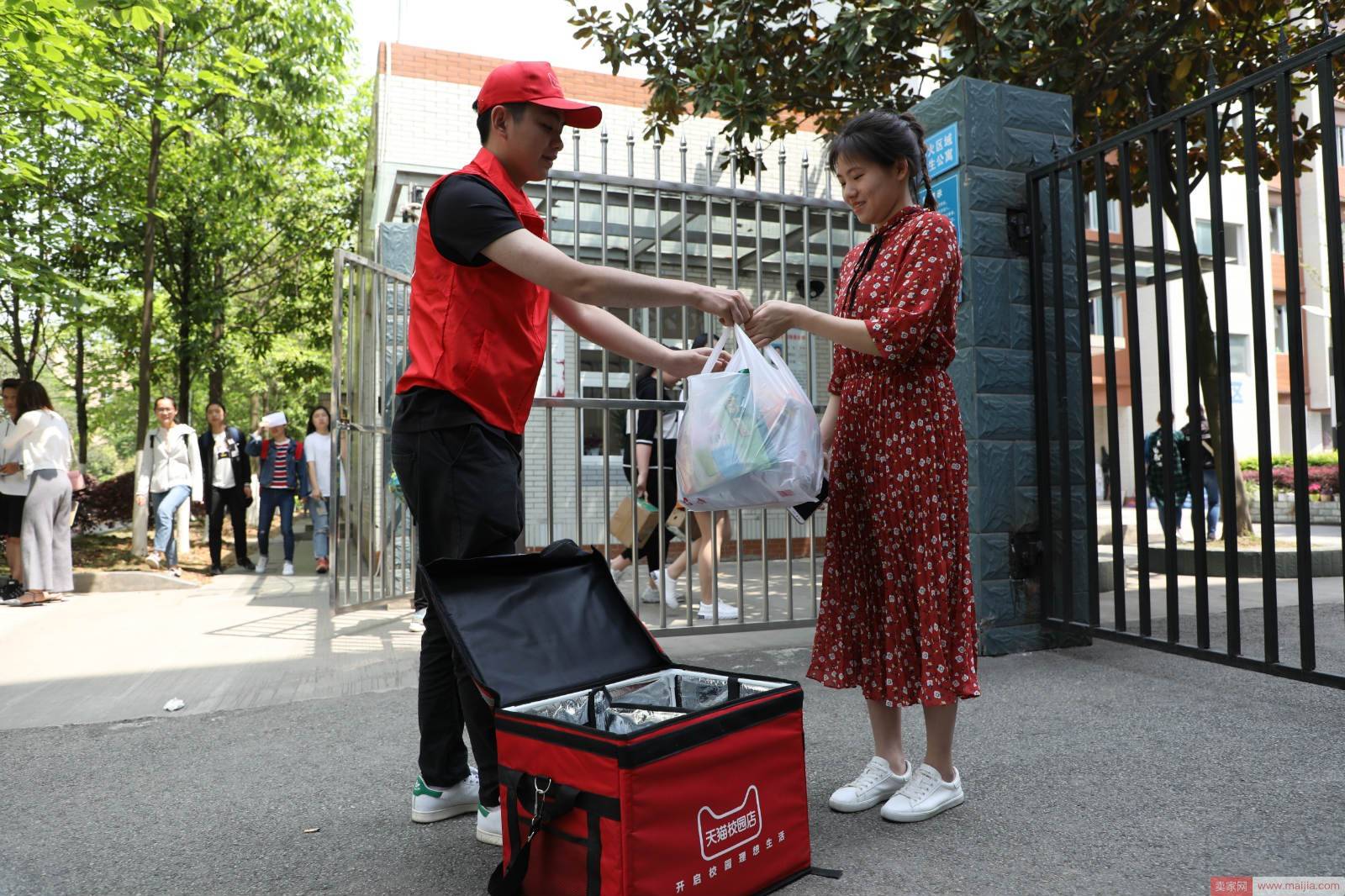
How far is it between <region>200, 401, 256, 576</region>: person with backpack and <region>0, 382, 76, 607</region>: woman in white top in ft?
7.30

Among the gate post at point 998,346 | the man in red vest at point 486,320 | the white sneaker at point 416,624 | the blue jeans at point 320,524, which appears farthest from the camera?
the blue jeans at point 320,524

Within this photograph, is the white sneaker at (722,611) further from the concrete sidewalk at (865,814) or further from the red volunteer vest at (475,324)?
the red volunteer vest at (475,324)

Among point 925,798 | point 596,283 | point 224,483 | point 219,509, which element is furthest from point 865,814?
point 219,509

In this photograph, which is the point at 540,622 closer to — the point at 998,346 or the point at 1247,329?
the point at 998,346

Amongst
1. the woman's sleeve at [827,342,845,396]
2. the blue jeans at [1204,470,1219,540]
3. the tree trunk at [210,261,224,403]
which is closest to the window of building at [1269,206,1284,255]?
the blue jeans at [1204,470,1219,540]

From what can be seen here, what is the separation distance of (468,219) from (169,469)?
870 cm

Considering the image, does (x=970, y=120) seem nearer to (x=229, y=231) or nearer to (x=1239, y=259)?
(x=229, y=231)

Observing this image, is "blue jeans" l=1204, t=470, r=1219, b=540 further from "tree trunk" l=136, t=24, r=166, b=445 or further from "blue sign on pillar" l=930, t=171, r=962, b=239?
"tree trunk" l=136, t=24, r=166, b=445

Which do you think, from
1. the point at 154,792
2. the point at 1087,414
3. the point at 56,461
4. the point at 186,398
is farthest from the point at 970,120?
the point at 186,398

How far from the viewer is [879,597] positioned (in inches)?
110

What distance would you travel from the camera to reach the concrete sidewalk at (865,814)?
233 cm

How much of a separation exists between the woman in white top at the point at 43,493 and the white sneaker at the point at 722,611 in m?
5.72

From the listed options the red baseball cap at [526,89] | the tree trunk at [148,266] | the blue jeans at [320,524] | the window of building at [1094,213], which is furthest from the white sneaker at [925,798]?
the window of building at [1094,213]

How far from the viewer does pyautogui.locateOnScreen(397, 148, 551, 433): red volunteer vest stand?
246 cm
